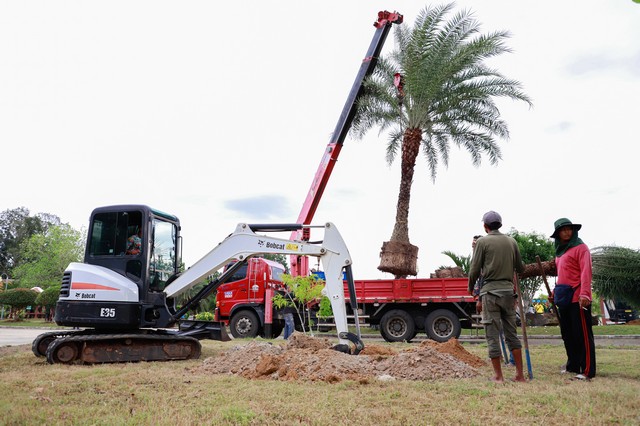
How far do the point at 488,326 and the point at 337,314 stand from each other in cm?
314

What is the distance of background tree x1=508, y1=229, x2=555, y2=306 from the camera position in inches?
1102

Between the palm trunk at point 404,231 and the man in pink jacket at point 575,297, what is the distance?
36.6 ft

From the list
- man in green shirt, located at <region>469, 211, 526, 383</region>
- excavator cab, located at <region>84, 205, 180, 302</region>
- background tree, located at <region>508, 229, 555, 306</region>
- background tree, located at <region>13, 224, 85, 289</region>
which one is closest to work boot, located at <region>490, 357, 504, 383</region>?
man in green shirt, located at <region>469, 211, 526, 383</region>

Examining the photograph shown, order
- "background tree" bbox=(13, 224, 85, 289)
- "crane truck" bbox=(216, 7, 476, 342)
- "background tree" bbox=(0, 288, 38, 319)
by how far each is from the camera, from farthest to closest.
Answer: "background tree" bbox=(13, 224, 85, 289) < "background tree" bbox=(0, 288, 38, 319) < "crane truck" bbox=(216, 7, 476, 342)

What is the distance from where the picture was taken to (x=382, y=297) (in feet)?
49.3

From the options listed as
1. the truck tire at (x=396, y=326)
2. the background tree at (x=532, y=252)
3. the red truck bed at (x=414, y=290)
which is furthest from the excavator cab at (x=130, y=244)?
the background tree at (x=532, y=252)

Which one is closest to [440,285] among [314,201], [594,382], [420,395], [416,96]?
[314,201]

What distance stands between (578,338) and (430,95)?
40.8 ft

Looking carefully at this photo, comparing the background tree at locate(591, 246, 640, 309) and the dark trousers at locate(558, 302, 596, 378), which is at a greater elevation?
the background tree at locate(591, 246, 640, 309)

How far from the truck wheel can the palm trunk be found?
17.6 ft

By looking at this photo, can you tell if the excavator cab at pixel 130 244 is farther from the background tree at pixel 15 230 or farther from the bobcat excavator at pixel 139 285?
the background tree at pixel 15 230

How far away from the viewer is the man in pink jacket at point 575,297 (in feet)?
21.0

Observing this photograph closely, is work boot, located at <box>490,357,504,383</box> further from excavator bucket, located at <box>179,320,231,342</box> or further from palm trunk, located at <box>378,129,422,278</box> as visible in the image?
palm trunk, located at <box>378,129,422,278</box>

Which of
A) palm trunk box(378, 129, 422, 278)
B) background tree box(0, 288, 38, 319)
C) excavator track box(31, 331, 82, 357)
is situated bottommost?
excavator track box(31, 331, 82, 357)
